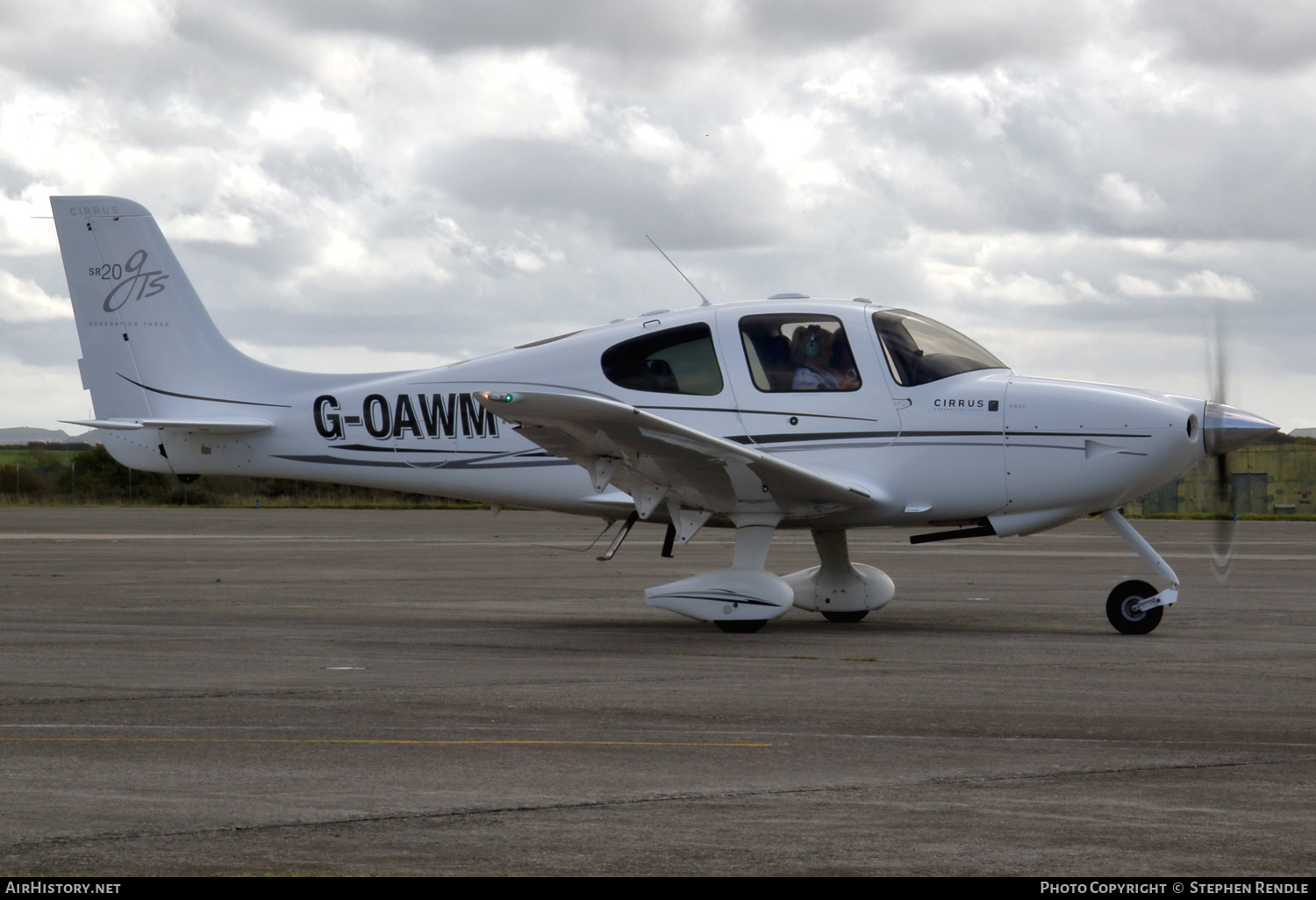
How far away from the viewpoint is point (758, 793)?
555 centimetres

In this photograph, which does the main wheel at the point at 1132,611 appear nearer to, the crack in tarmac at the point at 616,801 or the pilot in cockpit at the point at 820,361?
the pilot in cockpit at the point at 820,361

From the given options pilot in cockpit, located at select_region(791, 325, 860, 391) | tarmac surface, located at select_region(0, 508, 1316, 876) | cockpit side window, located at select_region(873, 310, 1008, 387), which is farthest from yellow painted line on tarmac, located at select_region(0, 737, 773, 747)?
cockpit side window, located at select_region(873, 310, 1008, 387)

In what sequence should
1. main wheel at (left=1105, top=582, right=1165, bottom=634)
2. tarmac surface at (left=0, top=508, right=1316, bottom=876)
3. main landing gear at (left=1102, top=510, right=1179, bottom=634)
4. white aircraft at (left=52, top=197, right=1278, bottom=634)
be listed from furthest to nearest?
main wheel at (left=1105, top=582, right=1165, bottom=634), main landing gear at (left=1102, top=510, right=1179, bottom=634), white aircraft at (left=52, top=197, right=1278, bottom=634), tarmac surface at (left=0, top=508, right=1316, bottom=876)

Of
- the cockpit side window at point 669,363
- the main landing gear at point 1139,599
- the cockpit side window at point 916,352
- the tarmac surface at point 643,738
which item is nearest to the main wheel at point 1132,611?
the main landing gear at point 1139,599

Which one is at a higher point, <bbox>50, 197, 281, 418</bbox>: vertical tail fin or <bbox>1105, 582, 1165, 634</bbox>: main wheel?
<bbox>50, 197, 281, 418</bbox>: vertical tail fin

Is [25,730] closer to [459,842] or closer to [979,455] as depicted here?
[459,842]

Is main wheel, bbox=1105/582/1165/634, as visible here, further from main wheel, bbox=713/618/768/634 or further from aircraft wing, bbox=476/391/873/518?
main wheel, bbox=713/618/768/634

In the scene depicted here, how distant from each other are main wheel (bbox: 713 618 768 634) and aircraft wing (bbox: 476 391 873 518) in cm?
91

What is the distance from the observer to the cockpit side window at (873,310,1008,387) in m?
11.9

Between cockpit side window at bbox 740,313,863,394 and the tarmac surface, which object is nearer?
the tarmac surface

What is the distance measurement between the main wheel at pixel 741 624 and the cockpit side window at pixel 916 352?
2351 mm

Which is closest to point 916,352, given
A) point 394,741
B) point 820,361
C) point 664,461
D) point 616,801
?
point 820,361

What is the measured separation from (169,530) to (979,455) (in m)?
25.5

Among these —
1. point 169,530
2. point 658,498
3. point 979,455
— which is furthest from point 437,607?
point 169,530
